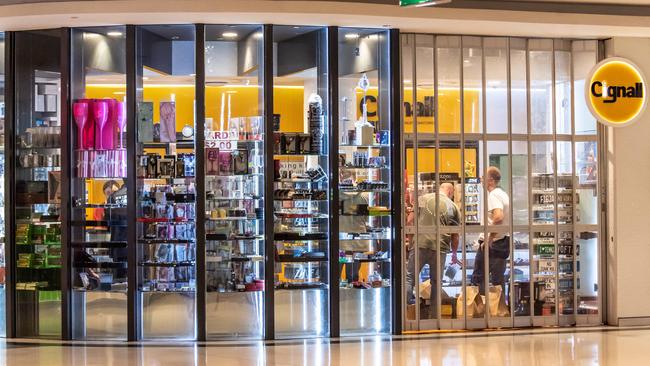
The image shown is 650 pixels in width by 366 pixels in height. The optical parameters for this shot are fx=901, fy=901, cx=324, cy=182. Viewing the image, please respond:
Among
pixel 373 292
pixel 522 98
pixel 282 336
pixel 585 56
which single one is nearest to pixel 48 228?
pixel 282 336

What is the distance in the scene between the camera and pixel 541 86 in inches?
410

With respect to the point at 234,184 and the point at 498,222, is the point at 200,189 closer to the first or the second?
the point at 234,184

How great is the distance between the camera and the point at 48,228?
977cm

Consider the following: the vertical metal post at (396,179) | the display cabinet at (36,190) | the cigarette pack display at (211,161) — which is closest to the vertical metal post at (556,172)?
the vertical metal post at (396,179)

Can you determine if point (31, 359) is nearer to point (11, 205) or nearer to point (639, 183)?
point (11, 205)

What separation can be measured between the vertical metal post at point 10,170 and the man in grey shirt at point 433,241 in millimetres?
4322

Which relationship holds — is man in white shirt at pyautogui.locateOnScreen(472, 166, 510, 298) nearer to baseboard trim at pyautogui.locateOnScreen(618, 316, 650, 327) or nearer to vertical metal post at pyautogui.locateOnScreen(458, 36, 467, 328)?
vertical metal post at pyautogui.locateOnScreen(458, 36, 467, 328)

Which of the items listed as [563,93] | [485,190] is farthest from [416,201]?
[563,93]

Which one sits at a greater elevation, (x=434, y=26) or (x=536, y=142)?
(x=434, y=26)

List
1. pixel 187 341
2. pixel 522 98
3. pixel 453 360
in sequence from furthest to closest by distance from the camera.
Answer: pixel 522 98 < pixel 187 341 < pixel 453 360

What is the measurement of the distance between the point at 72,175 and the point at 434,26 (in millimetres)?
4169

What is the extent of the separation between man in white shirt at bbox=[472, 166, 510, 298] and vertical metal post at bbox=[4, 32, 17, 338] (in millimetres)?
5130

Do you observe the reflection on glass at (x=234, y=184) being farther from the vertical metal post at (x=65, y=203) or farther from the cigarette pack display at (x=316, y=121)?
the vertical metal post at (x=65, y=203)

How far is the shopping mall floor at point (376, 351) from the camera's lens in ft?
27.3
